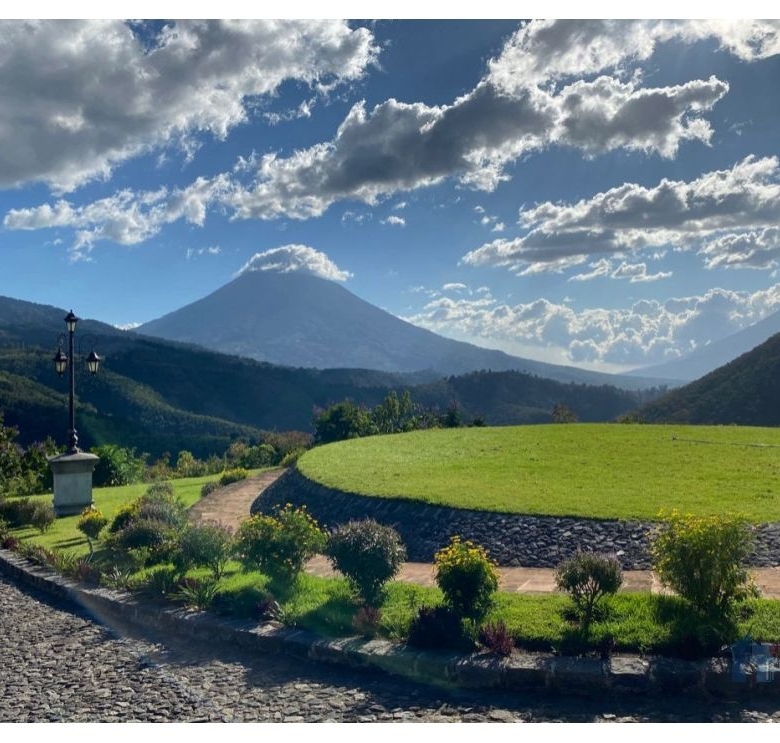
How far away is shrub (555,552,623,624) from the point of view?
884cm

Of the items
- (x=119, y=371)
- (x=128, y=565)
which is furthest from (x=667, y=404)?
(x=119, y=371)

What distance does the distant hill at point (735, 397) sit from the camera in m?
59.9

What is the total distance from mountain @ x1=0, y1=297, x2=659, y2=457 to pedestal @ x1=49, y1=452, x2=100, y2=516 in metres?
61.7

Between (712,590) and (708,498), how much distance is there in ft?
22.8

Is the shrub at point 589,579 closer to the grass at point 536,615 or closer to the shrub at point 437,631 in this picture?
the grass at point 536,615

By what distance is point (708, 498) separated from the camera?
15000 millimetres

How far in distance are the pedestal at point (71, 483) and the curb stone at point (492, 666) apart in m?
13.3

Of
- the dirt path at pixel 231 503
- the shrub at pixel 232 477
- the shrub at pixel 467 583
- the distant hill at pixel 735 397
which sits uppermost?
the distant hill at pixel 735 397

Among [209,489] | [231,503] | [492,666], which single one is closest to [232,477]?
[209,489]

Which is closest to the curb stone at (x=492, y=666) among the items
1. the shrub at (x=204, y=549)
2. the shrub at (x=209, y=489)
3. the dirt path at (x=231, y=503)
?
the shrub at (x=204, y=549)

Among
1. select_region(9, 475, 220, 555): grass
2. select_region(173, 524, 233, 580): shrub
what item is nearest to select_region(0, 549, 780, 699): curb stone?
select_region(173, 524, 233, 580): shrub

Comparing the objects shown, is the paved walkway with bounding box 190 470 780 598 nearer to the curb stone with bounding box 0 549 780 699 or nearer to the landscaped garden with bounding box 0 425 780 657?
the landscaped garden with bounding box 0 425 780 657

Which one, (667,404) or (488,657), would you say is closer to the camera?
(488,657)

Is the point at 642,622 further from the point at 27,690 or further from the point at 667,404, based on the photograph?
the point at 667,404
